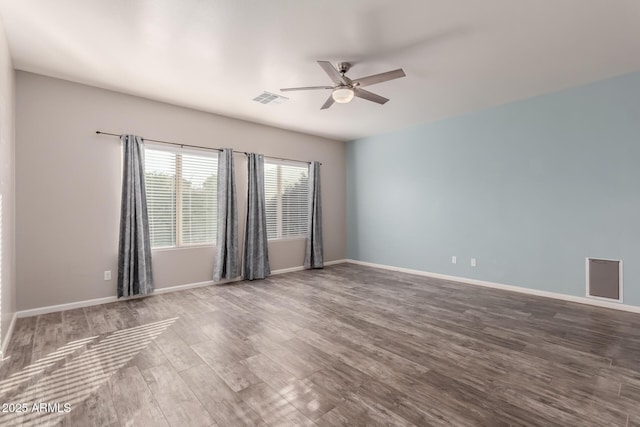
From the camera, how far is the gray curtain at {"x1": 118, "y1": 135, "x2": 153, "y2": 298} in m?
4.10

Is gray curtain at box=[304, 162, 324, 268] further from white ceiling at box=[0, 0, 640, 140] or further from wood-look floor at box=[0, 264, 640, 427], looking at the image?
wood-look floor at box=[0, 264, 640, 427]

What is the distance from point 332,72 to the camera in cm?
303

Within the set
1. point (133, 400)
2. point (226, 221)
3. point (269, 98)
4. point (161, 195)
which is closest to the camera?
point (133, 400)

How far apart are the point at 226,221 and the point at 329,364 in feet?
11.2

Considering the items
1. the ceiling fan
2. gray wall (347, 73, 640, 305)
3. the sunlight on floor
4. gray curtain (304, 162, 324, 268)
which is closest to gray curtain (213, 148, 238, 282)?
gray curtain (304, 162, 324, 268)

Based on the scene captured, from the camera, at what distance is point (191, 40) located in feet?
9.52

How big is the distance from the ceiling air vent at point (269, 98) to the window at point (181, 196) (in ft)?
4.51

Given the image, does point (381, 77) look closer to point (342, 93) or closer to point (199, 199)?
point (342, 93)

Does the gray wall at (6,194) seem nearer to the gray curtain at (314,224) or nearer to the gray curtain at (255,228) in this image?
the gray curtain at (255,228)

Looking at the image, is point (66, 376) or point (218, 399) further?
point (66, 376)

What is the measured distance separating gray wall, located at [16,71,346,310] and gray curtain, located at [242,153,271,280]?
0.91 meters

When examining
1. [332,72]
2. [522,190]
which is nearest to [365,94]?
[332,72]

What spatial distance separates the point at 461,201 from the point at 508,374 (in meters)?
3.56

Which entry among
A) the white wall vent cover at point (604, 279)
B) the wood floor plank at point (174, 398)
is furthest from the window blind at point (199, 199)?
the white wall vent cover at point (604, 279)
